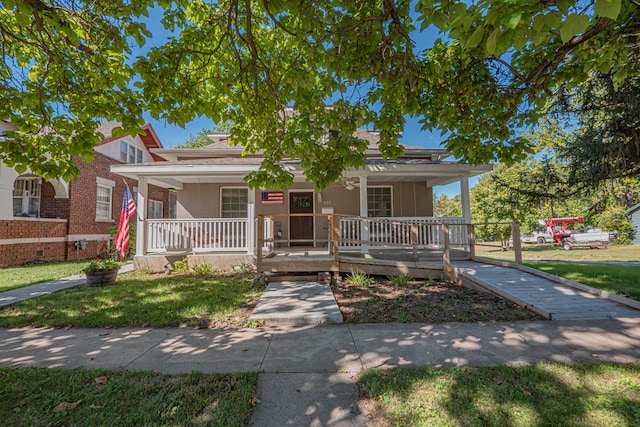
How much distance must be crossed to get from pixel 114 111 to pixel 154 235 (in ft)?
18.9

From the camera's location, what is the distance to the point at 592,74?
7.48 m

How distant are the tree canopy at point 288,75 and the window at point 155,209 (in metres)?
12.4

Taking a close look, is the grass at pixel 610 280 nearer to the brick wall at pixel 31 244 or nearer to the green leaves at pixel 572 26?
the green leaves at pixel 572 26

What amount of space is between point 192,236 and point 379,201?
7139 millimetres

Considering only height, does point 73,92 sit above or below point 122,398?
above

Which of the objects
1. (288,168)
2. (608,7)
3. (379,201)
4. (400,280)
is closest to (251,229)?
(288,168)

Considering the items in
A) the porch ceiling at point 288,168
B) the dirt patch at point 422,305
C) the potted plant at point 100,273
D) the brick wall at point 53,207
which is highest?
the porch ceiling at point 288,168

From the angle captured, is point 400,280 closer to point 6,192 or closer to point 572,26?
point 572,26

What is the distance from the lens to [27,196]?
451 inches

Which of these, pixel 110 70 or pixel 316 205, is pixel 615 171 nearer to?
pixel 316 205

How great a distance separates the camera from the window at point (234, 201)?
1086 cm

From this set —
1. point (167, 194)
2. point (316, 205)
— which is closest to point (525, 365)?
point (316, 205)

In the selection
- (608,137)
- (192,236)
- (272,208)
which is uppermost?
(608,137)

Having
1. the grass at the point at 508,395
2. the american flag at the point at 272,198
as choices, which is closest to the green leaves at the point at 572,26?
the grass at the point at 508,395
